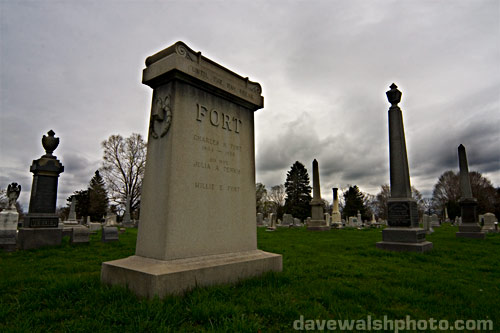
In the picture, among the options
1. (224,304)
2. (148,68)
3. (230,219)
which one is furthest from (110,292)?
(148,68)

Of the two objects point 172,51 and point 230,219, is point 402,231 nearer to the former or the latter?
point 230,219

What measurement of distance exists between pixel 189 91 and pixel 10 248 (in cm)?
905

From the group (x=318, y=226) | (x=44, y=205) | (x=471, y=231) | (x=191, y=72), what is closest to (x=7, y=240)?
(x=44, y=205)

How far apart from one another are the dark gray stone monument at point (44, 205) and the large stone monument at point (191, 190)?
7.58 meters

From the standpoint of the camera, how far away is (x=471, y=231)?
13461 millimetres

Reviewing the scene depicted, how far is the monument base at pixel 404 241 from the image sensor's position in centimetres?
820

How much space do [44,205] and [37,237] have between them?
124 centimetres

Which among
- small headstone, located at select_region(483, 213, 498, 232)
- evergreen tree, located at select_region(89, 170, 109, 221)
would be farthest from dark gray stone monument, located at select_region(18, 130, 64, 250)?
evergreen tree, located at select_region(89, 170, 109, 221)

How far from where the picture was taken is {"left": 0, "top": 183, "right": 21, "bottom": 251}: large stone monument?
28.7 feet

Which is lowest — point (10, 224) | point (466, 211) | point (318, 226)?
point (318, 226)

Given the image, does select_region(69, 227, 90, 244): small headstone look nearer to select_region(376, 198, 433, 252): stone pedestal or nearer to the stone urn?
the stone urn

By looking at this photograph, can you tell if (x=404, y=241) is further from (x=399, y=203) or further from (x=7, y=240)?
(x=7, y=240)

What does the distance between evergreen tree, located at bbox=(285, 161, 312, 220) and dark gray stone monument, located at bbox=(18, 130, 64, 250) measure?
42.0 m

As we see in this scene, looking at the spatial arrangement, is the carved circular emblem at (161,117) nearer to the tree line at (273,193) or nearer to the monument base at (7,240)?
the monument base at (7,240)
